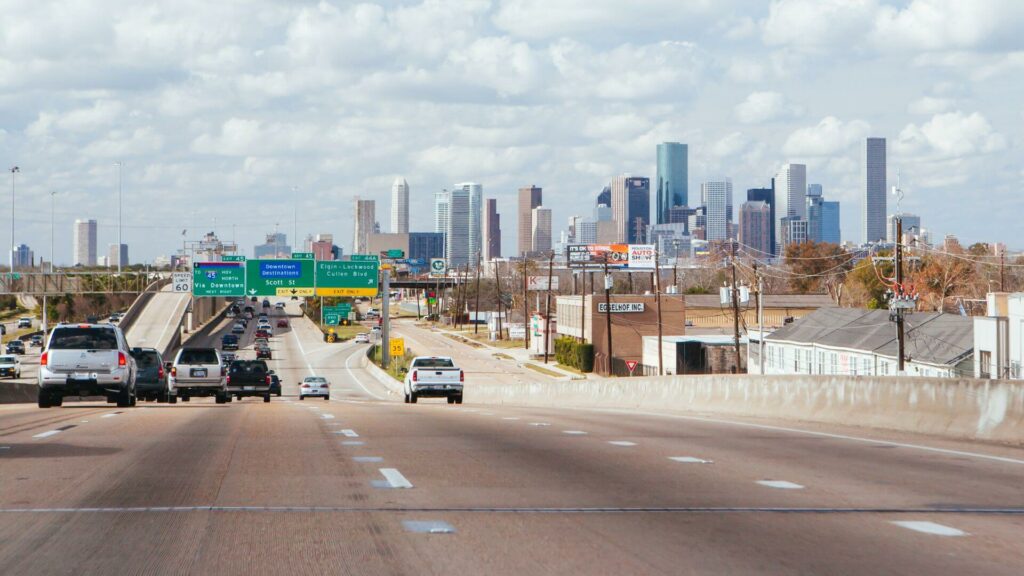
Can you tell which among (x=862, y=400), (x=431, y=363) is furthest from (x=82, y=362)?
(x=862, y=400)

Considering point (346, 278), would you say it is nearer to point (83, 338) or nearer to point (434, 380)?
point (434, 380)

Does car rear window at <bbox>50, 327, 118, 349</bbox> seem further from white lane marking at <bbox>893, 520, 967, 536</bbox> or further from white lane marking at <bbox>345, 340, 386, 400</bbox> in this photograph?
white lane marking at <bbox>345, 340, 386, 400</bbox>

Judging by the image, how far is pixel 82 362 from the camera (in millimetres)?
27359

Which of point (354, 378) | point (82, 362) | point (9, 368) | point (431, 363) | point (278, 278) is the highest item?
point (278, 278)

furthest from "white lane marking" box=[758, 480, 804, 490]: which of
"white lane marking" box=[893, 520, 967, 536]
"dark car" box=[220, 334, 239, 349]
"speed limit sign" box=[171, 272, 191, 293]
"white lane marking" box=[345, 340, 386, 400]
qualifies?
"dark car" box=[220, 334, 239, 349]

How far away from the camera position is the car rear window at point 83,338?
89.4 feet

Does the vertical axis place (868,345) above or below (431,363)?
below

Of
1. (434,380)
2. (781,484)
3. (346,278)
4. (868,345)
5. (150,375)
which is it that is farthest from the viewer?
(346,278)

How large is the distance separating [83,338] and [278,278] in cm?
4746

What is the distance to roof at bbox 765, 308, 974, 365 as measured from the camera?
170ft

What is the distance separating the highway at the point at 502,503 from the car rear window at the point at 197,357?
19.7 m

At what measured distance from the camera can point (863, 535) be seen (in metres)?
8.61

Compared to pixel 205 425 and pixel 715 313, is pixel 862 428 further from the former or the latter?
pixel 715 313

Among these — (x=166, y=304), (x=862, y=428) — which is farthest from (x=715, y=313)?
(x=862, y=428)
